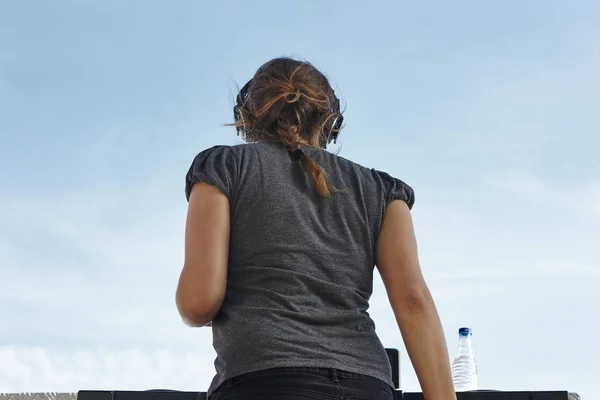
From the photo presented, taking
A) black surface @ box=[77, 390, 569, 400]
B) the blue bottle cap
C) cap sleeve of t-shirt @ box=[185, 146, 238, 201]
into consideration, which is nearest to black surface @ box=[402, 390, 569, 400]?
black surface @ box=[77, 390, 569, 400]

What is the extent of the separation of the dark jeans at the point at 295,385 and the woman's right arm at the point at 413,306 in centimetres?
19

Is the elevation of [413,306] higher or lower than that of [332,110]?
lower

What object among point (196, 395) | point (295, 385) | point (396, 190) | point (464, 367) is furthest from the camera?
point (464, 367)

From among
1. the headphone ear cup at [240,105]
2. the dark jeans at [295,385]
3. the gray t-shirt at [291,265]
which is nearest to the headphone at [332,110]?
the headphone ear cup at [240,105]

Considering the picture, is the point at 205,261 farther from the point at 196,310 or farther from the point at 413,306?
the point at 413,306

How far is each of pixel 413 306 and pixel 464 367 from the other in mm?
1183

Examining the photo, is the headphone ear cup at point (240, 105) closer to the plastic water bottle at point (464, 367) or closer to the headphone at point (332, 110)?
the headphone at point (332, 110)

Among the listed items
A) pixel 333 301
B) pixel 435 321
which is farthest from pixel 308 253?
pixel 435 321

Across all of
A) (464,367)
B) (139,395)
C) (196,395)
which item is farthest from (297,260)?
(464,367)

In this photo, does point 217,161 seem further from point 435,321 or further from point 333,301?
point 435,321

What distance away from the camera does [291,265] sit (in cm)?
150

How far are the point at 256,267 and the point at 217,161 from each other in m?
0.25

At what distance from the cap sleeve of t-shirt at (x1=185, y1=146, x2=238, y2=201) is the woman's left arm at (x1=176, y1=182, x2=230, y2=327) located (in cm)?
2

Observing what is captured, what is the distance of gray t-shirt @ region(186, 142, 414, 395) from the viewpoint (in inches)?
56.4
